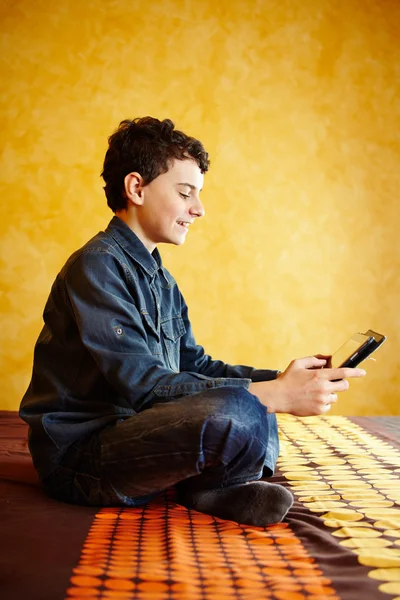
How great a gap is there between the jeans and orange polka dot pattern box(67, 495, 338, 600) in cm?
6

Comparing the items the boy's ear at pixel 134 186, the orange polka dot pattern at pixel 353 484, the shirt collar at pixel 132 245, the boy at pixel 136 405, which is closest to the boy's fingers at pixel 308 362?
the boy at pixel 136 405

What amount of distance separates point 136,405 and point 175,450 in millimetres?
134

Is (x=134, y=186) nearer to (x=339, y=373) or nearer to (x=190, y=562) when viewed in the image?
(x=339, y=373)

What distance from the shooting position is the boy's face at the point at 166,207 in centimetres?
151

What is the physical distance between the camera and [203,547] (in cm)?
99

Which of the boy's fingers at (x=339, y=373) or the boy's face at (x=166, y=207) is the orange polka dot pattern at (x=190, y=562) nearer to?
the boy's fingers at (x=339, y=373)

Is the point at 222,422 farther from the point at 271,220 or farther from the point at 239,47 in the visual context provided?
the point at 239,47

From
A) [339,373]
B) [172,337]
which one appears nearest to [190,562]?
[339,373]

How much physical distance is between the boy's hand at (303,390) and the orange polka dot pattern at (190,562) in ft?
0.66

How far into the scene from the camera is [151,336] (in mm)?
1357

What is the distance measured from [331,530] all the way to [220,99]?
2.52 m

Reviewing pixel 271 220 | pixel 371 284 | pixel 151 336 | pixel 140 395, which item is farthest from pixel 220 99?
pixel 140 395

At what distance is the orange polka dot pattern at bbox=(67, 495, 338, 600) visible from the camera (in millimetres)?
824

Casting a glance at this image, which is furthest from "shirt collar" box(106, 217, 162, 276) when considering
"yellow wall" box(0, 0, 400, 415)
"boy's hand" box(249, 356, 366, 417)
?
"yellow wall" box(0, 0, 400, 415)
